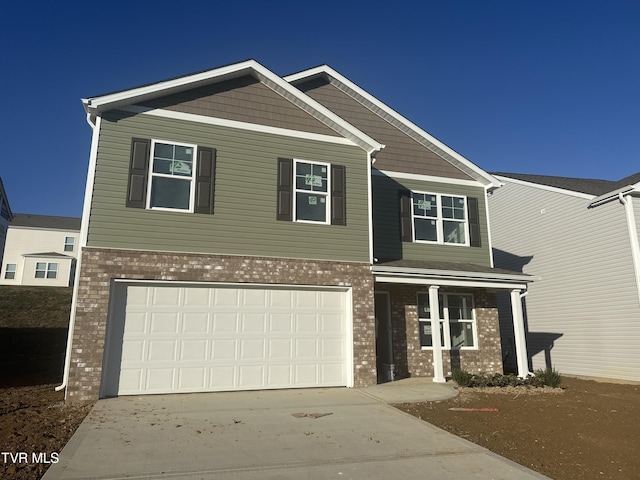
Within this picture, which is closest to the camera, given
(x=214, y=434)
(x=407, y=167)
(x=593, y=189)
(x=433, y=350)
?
(x=214, y=434)

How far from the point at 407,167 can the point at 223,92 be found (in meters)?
6.03

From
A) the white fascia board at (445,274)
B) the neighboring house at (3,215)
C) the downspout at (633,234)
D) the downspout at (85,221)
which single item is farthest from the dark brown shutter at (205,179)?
the neighboring house at (3,215)

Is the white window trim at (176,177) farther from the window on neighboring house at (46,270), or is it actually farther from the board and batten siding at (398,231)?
the window on neighboring house at (46,270)

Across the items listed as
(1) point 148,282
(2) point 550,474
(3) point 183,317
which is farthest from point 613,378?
(1) point 148,282

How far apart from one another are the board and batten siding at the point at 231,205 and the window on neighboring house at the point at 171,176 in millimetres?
148

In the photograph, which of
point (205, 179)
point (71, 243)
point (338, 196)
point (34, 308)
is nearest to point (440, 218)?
point (338, 196)

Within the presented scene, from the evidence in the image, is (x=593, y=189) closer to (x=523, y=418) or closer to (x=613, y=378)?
(x=613, y=378)

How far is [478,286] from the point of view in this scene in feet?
41.3

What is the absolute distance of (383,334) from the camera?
42.4 feet

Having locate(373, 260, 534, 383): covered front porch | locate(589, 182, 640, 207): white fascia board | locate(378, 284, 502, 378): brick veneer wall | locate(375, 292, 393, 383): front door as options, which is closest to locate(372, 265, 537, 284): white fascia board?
locate(373, 260, 534, 383): covered front porch

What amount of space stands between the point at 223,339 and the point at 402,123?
907cm

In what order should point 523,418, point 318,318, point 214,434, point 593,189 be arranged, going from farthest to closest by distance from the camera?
point 593,189
point 318,318
point 523,418
point 214,434

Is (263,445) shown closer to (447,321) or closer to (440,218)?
(447,321)

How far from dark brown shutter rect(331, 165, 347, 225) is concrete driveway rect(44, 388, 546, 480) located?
4453 millimetres
